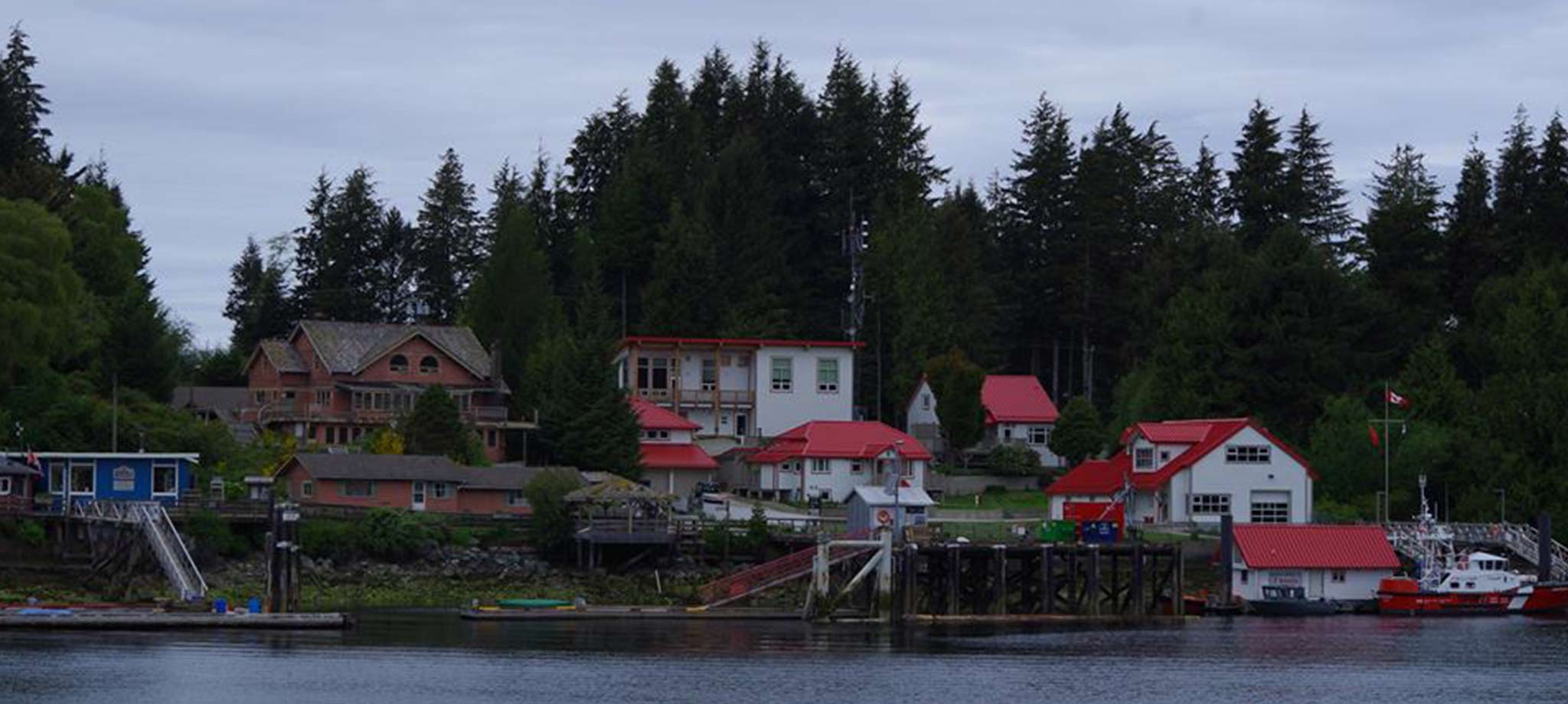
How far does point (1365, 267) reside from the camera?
121438 millimetres

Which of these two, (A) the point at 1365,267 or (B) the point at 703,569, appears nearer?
(B) the point at 703,569

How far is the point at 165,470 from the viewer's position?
85.8 meters

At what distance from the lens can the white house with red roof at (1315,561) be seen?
86.2m

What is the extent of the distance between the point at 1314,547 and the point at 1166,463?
39.4 feet

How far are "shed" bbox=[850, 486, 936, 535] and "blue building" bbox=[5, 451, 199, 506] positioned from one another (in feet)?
72.8

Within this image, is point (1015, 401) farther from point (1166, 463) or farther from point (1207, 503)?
point (1207, 503)

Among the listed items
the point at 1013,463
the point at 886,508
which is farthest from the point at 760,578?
the point at 1013,463

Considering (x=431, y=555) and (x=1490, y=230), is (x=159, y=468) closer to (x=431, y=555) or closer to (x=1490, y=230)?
(x=431, y=555)

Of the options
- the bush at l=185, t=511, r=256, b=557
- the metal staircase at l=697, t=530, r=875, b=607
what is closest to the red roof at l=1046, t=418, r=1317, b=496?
the metal staircase at l=697, t=530, r=875, b=607

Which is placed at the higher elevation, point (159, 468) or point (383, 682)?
point (159, 468)

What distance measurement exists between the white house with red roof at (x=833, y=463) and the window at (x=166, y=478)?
2866 cm

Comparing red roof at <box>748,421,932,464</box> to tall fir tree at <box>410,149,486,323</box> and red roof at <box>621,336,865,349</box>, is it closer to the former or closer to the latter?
red roof at <box>621,336,865,349</box>

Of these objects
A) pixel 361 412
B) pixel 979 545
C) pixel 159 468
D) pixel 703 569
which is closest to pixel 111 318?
pixel 361 412

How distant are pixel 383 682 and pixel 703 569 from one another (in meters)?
28.3
